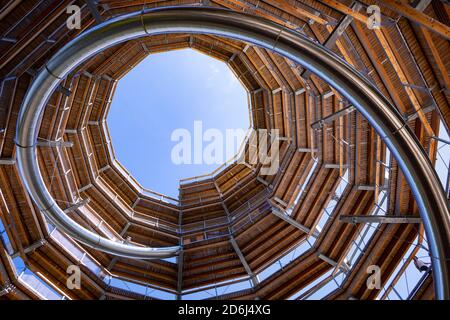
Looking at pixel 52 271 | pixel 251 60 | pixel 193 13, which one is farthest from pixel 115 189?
pixel 193 13

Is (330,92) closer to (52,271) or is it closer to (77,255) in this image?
(77,255)

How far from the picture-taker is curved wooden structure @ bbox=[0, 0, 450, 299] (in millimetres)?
12633

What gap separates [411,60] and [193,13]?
328 inches

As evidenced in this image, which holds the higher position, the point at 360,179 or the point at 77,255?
the point at 360,179

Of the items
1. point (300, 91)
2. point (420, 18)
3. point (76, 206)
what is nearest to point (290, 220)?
point (300, 91)

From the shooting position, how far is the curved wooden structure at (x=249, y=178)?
12.6 m

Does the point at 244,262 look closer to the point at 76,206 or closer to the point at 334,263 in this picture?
the point at 334,263

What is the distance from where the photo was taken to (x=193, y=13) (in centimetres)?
1053

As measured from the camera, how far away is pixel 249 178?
25156mm

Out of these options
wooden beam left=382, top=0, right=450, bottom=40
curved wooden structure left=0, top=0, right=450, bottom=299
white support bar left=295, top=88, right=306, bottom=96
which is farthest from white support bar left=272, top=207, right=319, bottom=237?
wooden beam left=382, top=0, right=450, bottom=40

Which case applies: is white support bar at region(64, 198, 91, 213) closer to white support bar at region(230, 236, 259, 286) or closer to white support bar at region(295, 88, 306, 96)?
white support bar at region(230, 236, 259, 286)

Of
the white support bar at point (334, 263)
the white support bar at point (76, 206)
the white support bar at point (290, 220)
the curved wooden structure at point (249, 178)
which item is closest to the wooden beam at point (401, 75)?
the curved wooden structure at point (249, 178)

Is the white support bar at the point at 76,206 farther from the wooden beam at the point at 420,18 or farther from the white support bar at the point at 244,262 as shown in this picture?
the wooden beam at the point at 420,18

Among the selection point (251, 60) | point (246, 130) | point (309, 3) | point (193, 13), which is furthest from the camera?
point (246, 130)
